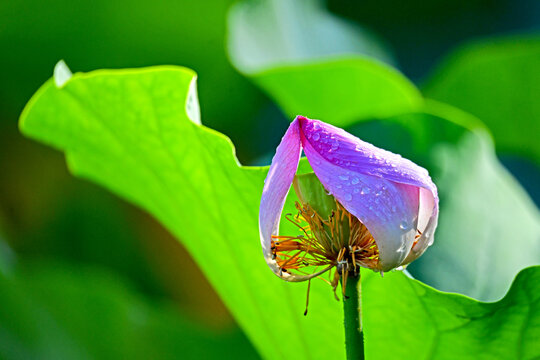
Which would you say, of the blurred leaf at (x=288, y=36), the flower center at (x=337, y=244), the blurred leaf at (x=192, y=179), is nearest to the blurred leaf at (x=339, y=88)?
the blurred leaf at (x=288, y=36)

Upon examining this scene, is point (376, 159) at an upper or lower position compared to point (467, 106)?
upper

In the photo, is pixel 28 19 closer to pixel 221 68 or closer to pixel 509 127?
pixel 221 68

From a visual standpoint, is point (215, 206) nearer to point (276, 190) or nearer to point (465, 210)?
point (276, 190)

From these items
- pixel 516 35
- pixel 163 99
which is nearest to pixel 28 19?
pixel 163 99

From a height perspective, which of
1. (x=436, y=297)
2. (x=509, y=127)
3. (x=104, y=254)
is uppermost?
(x=436, y=297)

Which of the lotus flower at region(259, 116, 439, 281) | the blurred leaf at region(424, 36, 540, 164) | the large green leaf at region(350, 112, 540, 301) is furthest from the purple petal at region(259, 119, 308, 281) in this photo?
the blurred leaf at region(424, 36, 540, 164)
